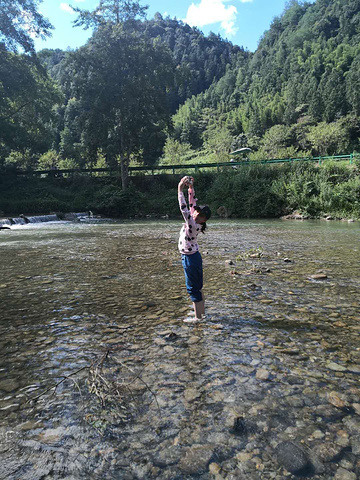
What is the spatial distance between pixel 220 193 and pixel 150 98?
12.6 metres

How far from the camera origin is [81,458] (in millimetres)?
1893

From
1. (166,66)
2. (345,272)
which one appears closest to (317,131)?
(166,66)

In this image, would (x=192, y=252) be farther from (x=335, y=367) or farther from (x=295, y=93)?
(x=295, y=93)

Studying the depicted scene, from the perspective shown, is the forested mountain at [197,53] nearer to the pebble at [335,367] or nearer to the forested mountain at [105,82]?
the forested mountain at [105,82]

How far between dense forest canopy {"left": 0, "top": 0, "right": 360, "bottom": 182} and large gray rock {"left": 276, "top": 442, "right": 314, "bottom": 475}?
3337 cm

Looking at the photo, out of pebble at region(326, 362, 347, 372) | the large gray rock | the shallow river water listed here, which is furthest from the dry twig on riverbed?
pebble at region(326, 362, 347, 372)

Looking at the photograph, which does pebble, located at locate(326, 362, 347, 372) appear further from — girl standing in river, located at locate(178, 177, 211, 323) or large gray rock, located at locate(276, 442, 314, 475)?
girl standing in river, located at locate(178, 177, 211, 323)

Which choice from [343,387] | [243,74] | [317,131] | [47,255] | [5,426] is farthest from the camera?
[243,74]

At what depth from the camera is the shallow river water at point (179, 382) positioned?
1882 millimetres

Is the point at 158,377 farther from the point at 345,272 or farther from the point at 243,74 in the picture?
the point at 243,74

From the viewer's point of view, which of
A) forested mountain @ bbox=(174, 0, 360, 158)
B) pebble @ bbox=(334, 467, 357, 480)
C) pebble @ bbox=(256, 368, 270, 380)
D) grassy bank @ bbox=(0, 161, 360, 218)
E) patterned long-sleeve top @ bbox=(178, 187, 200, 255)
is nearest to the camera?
pebble @ bbox=(334, 467, 357, 480)

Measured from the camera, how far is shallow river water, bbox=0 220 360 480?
1882mm

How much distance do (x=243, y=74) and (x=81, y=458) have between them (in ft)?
516

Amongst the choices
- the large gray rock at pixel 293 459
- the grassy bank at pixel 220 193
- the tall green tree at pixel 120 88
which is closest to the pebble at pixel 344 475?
the large gray rock at pixel 293 459
